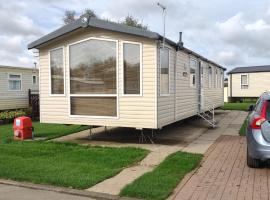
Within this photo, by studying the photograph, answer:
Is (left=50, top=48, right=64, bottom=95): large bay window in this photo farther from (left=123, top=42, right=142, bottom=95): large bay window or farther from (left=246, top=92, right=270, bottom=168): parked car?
(left=246, top=92, right=270, bottom=168): parked car

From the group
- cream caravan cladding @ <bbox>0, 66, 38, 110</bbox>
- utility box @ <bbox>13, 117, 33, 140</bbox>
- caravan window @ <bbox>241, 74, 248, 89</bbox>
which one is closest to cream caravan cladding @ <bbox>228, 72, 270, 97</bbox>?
caravan window @ <bbox>241, 74, 248, 89</bbox>

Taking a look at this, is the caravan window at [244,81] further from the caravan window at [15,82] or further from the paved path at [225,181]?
the paved path at [225,181]

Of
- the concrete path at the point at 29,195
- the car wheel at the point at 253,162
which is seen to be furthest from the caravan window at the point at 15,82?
the car wheel at the point at 253,162

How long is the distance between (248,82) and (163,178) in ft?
93.5

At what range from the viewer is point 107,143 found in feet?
34.8

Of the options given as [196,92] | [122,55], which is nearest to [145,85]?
[122,55]

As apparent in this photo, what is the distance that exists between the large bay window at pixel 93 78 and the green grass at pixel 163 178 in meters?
2.99

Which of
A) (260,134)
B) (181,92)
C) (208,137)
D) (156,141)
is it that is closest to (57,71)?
(156,141)

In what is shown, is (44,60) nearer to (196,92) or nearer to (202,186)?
(196,92)

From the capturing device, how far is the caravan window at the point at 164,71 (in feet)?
34.1

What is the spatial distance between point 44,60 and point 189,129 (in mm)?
5502

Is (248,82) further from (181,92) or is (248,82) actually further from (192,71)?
(181,92)

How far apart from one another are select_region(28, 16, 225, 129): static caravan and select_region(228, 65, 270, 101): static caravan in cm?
2199

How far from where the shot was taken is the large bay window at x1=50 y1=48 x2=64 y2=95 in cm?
1139
